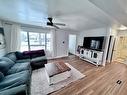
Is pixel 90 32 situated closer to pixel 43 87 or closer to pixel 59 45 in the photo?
pixel 59 45

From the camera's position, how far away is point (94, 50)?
4.46 m

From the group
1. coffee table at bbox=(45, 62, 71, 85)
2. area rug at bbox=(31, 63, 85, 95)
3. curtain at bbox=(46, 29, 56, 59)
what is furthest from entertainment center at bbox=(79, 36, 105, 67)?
coffee table at bbox=(45, 62, 71, 85)

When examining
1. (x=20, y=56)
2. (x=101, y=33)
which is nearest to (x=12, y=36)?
(x=20, y=56)

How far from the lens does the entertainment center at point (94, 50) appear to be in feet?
13.4

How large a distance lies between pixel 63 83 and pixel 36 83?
37.1 inches

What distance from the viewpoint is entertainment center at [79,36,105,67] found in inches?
161

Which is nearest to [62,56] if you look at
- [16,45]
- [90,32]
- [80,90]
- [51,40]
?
[51,40]

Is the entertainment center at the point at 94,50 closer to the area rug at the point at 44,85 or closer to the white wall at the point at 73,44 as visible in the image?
the white wall at the point at 73,44

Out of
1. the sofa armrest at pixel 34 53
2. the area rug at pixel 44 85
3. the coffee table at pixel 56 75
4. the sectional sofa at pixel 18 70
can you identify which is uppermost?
the sofa armrest at pixel 34 53

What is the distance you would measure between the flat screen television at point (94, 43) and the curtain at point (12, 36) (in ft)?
14.7

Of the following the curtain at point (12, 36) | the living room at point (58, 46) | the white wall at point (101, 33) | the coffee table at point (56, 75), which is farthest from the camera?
the white wall at point (101, 33)

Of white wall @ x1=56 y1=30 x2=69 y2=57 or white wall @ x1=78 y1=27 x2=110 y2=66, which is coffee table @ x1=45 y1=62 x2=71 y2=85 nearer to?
white wall @ x1=78 y1=27 x2=110 y2=66

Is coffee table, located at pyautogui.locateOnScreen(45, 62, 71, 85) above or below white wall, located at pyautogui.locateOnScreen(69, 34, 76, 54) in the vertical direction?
below

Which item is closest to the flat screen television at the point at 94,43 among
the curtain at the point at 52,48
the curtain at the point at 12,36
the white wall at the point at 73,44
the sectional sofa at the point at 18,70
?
the white wall at the point at 73,44
